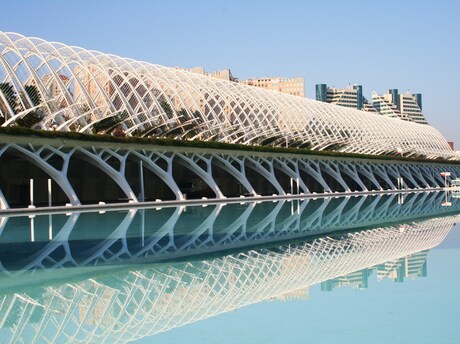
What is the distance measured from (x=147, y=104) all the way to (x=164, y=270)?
135 ft

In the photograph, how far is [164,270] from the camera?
13.8 metres

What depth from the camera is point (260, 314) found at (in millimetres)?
9539

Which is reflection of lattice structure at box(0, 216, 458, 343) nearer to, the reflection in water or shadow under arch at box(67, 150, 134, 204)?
the reflection in water

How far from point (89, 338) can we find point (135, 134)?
39.0 metres

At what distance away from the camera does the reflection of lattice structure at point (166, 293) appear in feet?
28.9

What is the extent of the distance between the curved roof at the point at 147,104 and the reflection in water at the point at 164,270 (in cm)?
1719

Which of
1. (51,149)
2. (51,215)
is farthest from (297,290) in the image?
(51,149)

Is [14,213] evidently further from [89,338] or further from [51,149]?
[89,338]

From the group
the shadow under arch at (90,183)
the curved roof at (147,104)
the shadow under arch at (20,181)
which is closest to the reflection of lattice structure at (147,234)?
the curved roof at (147,104)

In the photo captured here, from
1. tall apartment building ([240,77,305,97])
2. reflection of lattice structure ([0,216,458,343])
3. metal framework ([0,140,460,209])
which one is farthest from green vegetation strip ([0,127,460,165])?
tall apartment building ([240,77,305,97])

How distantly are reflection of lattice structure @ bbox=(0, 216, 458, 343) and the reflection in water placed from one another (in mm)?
18

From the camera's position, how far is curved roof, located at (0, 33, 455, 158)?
39812 mm

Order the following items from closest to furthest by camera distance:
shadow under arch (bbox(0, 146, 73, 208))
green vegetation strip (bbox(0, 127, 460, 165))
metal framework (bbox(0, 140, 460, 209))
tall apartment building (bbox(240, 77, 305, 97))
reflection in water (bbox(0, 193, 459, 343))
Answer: reflection in water (bbox(0, 193, 459, 343)) < green vegetation strip (bbox(0, 127, 460, 165)) < metal framework (bbox(0, 140, 460, 209)) < shadow under arch (bbox(0, 146, 73, 208)) < tall apartment building (bbox(240, 77, 305, 97))

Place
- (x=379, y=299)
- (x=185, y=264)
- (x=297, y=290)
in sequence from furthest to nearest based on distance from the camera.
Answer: (x=185, y=264), (x=297, y=290), (x=379, y=299)
